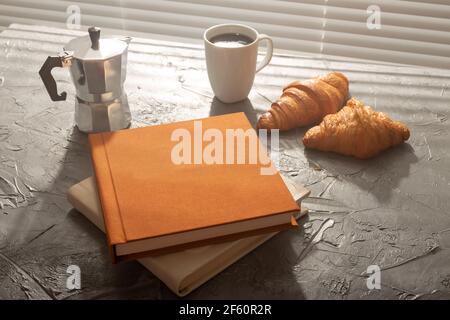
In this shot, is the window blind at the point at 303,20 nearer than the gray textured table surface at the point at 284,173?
No

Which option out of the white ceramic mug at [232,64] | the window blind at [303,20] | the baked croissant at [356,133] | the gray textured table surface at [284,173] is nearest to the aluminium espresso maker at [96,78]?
the gray textured table surface at [284,173]

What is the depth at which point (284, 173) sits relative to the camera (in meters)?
0.95

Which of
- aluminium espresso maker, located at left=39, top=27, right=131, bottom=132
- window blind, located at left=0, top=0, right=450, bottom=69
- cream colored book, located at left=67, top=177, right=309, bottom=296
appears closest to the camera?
cream colored book, located at left=67, top=177, right=309, bottom=296

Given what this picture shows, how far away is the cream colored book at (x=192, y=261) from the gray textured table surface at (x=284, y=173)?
0.01 metres

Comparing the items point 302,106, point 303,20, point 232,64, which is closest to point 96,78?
point 232,64

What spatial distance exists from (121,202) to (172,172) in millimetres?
90

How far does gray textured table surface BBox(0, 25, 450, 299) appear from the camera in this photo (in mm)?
767

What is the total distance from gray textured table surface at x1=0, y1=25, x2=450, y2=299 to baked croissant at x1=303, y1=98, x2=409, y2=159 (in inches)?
0.7

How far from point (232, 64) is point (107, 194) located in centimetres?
38

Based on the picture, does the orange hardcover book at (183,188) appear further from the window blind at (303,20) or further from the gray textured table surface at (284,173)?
the window blind at (303,20)

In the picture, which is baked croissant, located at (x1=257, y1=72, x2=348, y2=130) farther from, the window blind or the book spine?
the window blind

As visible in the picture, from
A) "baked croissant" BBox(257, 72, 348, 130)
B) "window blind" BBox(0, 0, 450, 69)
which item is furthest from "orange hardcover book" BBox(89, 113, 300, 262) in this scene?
"window blind" BBox(0, 0, 450, 69)

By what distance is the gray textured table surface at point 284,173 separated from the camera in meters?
0.77
